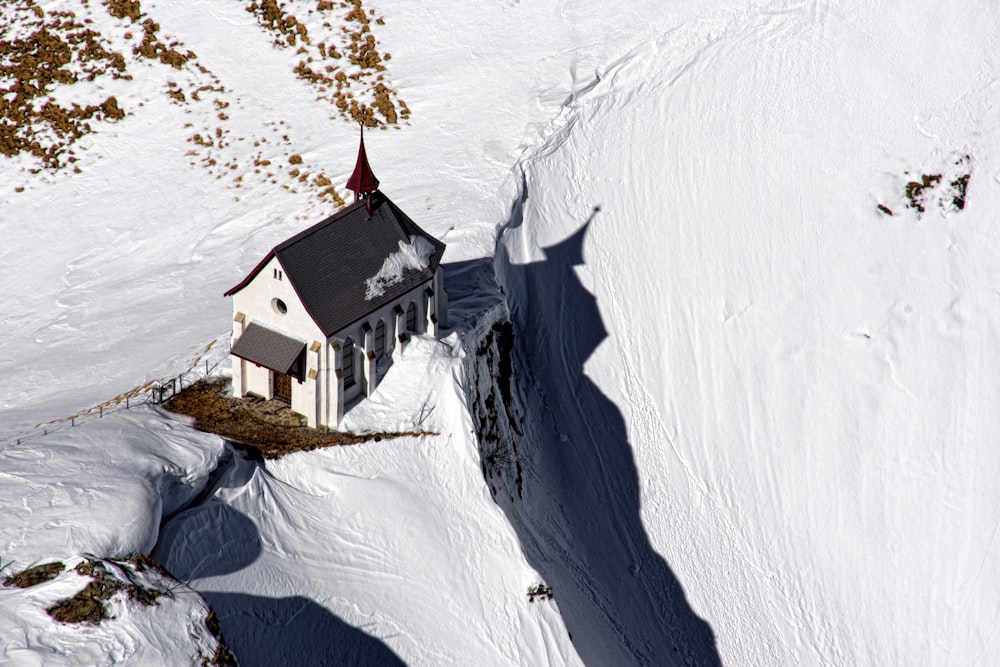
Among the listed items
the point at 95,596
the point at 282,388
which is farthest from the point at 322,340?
the point at 95,596

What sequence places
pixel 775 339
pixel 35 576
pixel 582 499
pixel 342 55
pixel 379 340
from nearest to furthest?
1. pixel 35 576
2. pixel 379 340
3. pixel 582 499
4. pixel 775 339
5. pixel 342 55

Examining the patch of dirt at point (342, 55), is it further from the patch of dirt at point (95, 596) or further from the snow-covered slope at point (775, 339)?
the patch of dirt at point (95, 596)

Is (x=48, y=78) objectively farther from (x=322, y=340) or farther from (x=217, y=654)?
(x=217, y=654)

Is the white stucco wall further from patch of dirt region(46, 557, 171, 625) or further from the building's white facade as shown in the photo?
patch of dirt region(46, 557, 171, 625)

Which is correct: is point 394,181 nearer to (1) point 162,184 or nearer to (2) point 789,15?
(1) point 162,184

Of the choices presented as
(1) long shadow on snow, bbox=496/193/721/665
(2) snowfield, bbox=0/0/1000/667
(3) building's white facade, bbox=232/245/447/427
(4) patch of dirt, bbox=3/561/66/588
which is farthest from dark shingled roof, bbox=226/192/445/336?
(4) patch of dirt, bbox=3/561/66/588

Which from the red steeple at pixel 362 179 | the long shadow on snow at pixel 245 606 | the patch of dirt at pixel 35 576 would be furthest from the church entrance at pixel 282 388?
the patch of dirt at pixel 35 576

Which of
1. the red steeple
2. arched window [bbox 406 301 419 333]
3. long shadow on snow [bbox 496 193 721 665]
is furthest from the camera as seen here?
long shadow on snow [bbox 496 193 721 665]
